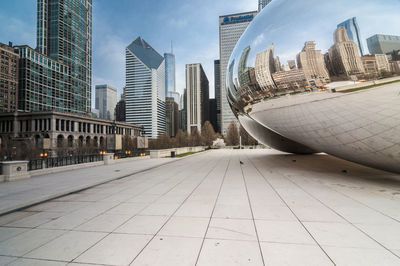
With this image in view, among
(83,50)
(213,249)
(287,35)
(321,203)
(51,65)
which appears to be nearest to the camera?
(213,249)

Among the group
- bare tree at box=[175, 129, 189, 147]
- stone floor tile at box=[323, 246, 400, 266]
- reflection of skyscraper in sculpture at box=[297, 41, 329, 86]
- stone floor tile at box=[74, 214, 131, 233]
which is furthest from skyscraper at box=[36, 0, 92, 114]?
stone floor tile at box=[323, 246, 400, 266]

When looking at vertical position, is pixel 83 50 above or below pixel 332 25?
above

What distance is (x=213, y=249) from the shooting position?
2734 millimetres

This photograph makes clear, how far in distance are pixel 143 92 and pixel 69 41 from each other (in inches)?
2240

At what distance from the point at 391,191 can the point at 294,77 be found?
4.43m

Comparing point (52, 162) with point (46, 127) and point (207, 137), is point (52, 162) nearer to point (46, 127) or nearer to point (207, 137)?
point (207, 137)

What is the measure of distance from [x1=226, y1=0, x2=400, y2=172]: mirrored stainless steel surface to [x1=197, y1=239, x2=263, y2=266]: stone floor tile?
5392 millimetres

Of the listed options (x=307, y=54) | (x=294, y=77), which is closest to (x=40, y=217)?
(x=294, y=77)

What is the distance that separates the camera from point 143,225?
3.61 metres

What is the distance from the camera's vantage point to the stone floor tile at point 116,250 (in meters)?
2.54

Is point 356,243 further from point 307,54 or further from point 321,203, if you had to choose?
point 307,54

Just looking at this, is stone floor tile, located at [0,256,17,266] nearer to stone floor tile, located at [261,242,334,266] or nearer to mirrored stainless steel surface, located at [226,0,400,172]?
stone floor tile, located at [261,242,334,266]

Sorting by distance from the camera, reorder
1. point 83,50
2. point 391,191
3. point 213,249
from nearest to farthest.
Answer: point 213,249
point 391,191
point 83,50

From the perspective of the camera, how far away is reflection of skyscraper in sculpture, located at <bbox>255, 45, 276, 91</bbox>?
7047 millimetres
